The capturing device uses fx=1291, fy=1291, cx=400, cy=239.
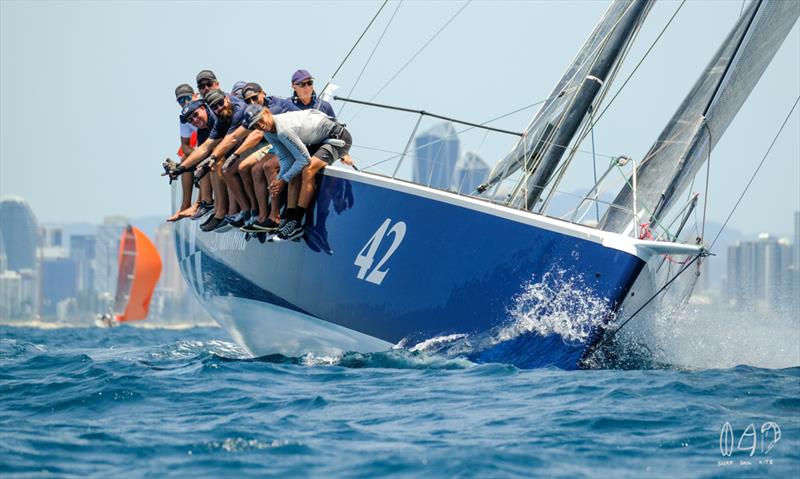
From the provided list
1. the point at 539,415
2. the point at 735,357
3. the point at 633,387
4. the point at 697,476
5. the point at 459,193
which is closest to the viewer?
the point at 697,476

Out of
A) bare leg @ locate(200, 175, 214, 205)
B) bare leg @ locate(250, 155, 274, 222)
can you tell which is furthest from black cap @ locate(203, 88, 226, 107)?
bare leg @ locate(200, 175, 214, 205)

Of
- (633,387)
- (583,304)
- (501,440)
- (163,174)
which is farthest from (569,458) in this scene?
(163,174)

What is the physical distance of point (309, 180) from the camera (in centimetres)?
955

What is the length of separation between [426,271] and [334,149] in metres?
1.35

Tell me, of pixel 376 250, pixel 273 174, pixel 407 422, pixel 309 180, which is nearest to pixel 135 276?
pixel 273 174

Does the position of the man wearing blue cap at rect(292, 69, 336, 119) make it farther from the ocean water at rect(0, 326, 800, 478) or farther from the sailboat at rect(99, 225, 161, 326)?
the sailboat at rect(99, 225, 161, 326)

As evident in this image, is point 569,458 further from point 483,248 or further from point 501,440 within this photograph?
point 483,248

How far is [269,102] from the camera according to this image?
396 inches

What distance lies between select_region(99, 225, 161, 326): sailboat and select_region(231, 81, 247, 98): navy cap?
32809 mm

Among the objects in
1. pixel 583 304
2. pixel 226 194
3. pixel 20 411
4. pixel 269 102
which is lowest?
pixel 20 411

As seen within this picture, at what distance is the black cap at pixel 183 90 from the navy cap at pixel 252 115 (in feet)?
6.59

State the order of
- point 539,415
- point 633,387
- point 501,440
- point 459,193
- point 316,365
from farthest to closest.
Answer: point 316,365, point 459,193, point 633,387, point 539,415, point 501,440

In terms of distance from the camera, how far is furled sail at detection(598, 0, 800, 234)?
8.95 metres

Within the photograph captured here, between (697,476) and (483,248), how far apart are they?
3284 millimetres
